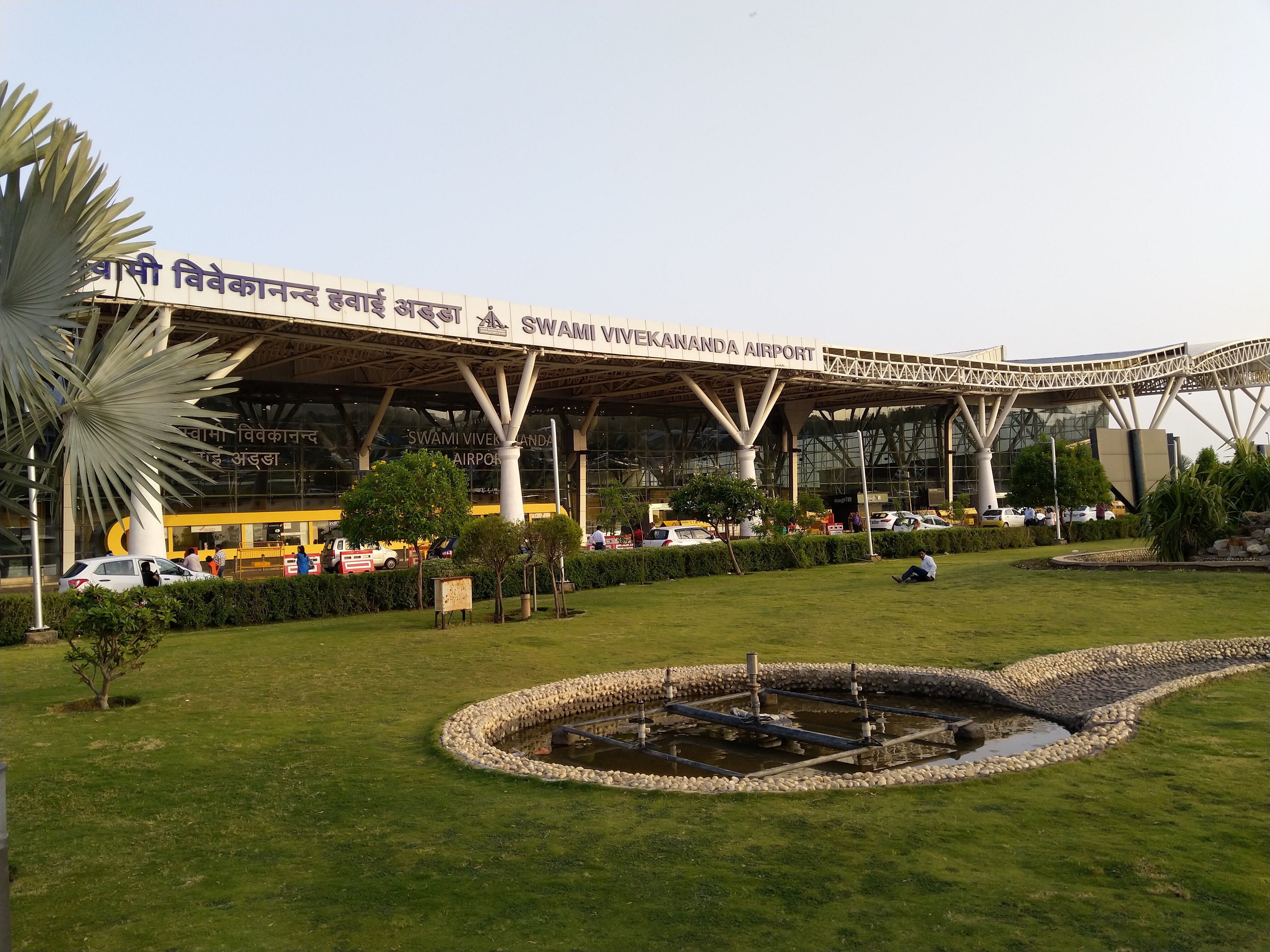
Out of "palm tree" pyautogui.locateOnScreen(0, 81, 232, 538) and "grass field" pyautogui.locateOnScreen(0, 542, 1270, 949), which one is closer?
"grass field" pyautogui.locateOnScreen(0, 542, 1270, 949)

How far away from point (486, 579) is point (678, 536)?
1178cm

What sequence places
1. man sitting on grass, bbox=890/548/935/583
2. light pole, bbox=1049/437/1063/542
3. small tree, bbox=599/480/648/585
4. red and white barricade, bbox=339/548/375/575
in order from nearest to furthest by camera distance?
1. man sitting on grass, bbox=890/548/935/583
2. red and white barricade, bbox=339/548/375/575
3. light pole, bbox=1049/437/1063/542
4. small tree, bbox=599/480/648/585

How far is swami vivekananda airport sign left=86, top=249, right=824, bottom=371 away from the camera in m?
24.9

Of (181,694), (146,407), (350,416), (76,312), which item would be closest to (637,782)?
(146,407)

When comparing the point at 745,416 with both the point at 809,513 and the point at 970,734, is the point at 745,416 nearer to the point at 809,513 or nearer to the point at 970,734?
the point at 809,513

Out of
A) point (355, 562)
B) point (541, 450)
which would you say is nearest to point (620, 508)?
point (541, 450)

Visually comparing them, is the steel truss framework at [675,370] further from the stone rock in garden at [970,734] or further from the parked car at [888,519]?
the stone rock in garden at [970,734]

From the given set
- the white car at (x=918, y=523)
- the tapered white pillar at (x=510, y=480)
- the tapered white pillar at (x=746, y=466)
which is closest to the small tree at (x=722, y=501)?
the tapered white pillar at (x=510, y=480)

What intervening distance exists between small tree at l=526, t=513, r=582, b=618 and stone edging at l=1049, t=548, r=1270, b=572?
12947 millimetres

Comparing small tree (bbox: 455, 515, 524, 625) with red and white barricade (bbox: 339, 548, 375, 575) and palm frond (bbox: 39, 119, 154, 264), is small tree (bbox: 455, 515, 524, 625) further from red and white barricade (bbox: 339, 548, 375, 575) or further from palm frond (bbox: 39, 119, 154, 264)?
→ red and white barricade (bbox: 339, 548, 375, 575)

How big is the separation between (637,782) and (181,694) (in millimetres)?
6985

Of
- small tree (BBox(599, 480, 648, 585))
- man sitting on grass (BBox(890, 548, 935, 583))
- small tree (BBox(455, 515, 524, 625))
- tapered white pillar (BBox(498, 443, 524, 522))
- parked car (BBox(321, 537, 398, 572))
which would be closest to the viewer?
small tree (BBox(455, 515, 524, 625))

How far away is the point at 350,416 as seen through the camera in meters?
42.0

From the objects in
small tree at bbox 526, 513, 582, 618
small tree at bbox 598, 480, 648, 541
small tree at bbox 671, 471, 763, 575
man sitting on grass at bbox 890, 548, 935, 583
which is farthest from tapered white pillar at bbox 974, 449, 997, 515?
small tree at bbox 526, 513, 582, 618
